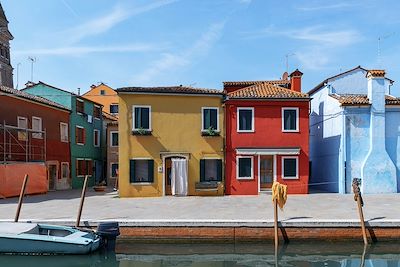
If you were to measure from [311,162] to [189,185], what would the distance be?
10.4 meters

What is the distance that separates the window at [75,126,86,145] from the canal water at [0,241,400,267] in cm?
1858

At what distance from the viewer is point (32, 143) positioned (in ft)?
81.6

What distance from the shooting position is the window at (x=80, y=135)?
3017cm

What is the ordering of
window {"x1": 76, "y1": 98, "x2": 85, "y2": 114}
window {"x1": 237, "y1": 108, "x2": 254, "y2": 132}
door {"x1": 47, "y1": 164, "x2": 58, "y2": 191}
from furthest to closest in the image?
window {"x1": 76, "y1": 98, "x2": 85, "y2": 114} → door {"x1": 47, "y1": 164, "x2": 58, "y2": 191} → window {"x1": 237, "y1": 108, "x2": 254, "y2": 132}

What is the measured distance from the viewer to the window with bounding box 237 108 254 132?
2258 cm

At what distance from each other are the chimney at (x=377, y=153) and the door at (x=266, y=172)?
16.4ft

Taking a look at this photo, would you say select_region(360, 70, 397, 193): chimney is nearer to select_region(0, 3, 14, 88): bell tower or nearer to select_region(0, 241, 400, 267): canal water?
select_region(0, 241, 400, 267): canal water

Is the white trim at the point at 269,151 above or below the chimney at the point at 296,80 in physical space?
below

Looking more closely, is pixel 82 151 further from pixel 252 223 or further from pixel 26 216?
pixel 252 223

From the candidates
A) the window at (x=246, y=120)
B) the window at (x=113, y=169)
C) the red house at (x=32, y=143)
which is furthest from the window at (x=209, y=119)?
the window at (x=113, y=169)

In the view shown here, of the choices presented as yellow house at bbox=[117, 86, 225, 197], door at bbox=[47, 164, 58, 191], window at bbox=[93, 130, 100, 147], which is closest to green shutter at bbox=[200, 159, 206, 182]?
yellow house at bbox=[117, 86, 225, 197]

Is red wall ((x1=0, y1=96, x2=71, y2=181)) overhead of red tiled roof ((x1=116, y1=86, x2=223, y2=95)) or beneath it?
beneath

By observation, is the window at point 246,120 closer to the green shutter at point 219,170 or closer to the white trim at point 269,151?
the white trim at point 269,151

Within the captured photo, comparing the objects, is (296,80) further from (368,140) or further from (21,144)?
(21,144)
